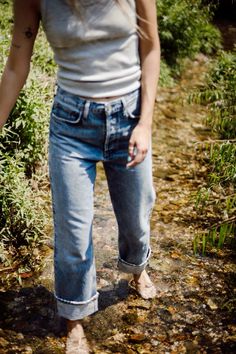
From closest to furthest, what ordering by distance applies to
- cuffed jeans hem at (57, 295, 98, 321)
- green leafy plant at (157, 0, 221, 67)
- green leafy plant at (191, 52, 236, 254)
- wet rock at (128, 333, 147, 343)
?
cuffed jeans hem at (57, 295, 98, 321) → wet rock at (128, 333, 147, 343) → green leafy plant at (191, 52, 236, 254) → green leafy plant at (157, 0, 221, 67)

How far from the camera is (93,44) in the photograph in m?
1.91

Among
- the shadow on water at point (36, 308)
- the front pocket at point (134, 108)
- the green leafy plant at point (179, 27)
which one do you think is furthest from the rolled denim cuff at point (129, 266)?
the green leafy plant at point (179, 27)

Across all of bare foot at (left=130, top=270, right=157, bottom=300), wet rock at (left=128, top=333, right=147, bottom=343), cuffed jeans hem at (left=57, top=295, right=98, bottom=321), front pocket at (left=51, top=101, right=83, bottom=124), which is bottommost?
wet rock at (left=128, top=333, right=147, bottom=343)

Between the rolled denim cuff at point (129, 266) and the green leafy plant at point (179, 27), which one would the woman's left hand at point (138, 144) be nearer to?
the rolled denim cuff at point (129, 266)

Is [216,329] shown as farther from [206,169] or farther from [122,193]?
[206,169]

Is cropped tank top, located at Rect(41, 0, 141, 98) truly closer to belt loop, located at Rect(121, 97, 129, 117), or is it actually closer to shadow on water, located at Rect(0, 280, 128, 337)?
belt loop, located at Rect(121, 97, 129, 117)

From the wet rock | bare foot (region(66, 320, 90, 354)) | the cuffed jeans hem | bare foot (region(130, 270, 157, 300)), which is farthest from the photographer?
bare foot (region(130, 270, 157, 300))

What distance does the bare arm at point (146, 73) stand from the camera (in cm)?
199

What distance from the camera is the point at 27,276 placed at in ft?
9.97

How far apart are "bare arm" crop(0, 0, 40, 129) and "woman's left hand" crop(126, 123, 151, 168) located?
525 millimetres

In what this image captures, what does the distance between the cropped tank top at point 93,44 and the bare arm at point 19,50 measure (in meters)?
0.06

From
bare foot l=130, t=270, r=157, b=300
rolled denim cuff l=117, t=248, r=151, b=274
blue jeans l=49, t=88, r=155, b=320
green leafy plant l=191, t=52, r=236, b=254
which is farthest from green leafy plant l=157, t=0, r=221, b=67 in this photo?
blue jeans l=49, t=88, r=155, b=320

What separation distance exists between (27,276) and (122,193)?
3.50 ft

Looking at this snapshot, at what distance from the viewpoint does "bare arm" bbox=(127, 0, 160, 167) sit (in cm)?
199
